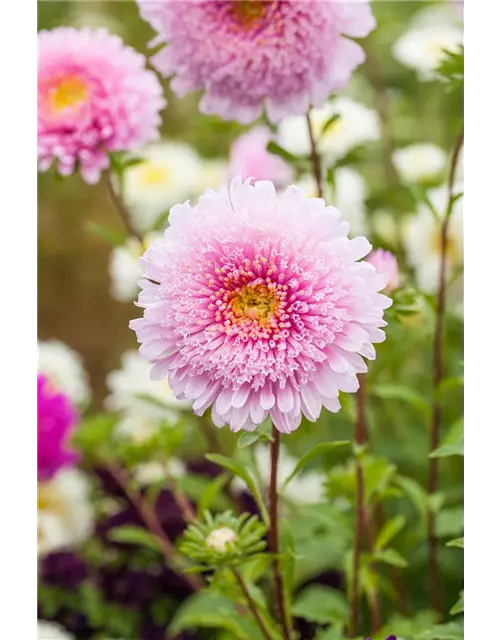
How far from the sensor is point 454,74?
586 mm

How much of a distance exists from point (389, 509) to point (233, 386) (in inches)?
22.6

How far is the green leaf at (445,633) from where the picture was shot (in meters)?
0.49

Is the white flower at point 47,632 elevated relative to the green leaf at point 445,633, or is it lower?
lower

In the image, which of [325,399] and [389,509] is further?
[389,509]

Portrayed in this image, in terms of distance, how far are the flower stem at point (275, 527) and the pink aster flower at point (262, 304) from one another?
37 millimetres

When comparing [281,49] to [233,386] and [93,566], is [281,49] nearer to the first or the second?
[233,386]

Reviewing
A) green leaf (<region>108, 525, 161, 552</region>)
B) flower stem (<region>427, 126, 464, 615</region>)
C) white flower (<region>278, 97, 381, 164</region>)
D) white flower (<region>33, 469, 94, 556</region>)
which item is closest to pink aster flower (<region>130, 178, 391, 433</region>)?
flower stem (<region>427, 126, 464, 615</region>)

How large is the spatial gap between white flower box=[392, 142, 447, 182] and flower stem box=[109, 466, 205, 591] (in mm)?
439

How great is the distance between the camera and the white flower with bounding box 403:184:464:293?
2.82ft

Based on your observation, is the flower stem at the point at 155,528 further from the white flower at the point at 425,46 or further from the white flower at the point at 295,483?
the white flower at the point at 425,46

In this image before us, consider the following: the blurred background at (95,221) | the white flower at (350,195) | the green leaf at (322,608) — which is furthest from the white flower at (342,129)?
the green leaf at (322,608)

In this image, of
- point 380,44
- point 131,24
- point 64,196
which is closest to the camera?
point 380,44

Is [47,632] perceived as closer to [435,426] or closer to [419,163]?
[435,426]
